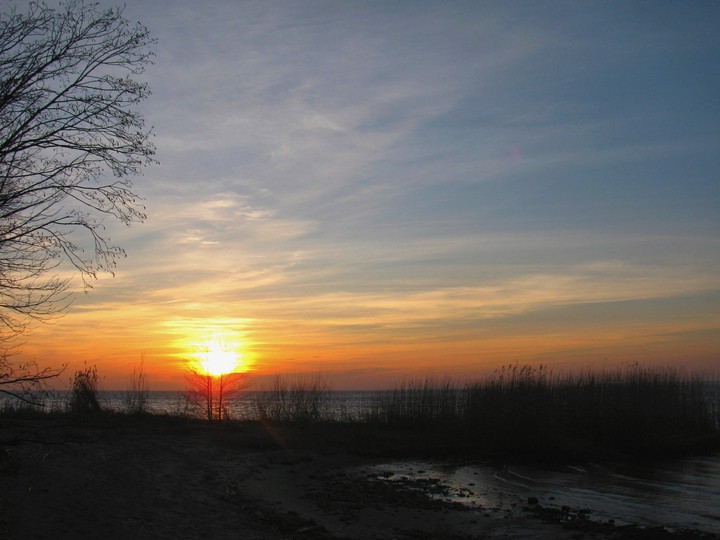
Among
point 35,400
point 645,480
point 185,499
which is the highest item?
point 35,400

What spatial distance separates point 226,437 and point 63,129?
598 inches

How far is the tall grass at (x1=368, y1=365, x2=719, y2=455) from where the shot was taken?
79.1 ft

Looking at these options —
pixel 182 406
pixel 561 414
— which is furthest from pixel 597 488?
pixel 182 406

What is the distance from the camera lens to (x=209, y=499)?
1190cm

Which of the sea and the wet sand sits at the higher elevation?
the wet sand

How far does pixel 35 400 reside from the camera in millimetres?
6254

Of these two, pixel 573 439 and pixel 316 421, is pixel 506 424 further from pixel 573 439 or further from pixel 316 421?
pixel 316 421

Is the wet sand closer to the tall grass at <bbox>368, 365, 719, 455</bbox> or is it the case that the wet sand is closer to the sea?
the sea

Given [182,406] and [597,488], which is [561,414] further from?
[182,406]

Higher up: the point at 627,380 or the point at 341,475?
the point at 627,380

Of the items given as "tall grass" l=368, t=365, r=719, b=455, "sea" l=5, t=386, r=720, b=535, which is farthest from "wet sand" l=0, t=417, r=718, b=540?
"tall grass" l=368, t=365, r=719, b=455

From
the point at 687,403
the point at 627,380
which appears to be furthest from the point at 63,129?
the point at 687,403

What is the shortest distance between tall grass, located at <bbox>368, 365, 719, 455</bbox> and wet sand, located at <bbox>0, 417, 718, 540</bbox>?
323 inches

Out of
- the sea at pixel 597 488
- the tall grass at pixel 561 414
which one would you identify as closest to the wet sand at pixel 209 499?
the sea at pixel 597 488
